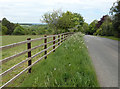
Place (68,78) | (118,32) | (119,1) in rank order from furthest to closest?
(118,32)
(119,1)
(68,78)

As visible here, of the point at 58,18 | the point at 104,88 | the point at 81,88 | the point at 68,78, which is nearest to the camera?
the point at 81,88

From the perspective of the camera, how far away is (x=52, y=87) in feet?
11.5

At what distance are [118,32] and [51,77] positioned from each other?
107 feet

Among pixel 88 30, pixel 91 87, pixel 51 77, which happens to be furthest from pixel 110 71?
pixel 88 30

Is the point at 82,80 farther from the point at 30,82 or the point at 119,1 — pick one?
the point at 119,1

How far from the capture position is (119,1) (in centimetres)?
2727

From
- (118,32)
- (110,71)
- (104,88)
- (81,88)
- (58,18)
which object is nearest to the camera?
(81,88)

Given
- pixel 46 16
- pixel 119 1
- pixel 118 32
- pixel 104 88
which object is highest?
pixel 119 1

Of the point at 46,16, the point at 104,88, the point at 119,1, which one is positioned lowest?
the point at 104,88

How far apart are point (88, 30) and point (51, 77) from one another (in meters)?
120

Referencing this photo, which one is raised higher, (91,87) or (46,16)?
(46,16)

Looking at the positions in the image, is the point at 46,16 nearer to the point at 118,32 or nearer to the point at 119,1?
the point at 119,1

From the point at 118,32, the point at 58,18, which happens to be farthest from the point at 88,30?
the point at 58,18

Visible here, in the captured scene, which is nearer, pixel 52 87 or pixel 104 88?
pixel 52 87
